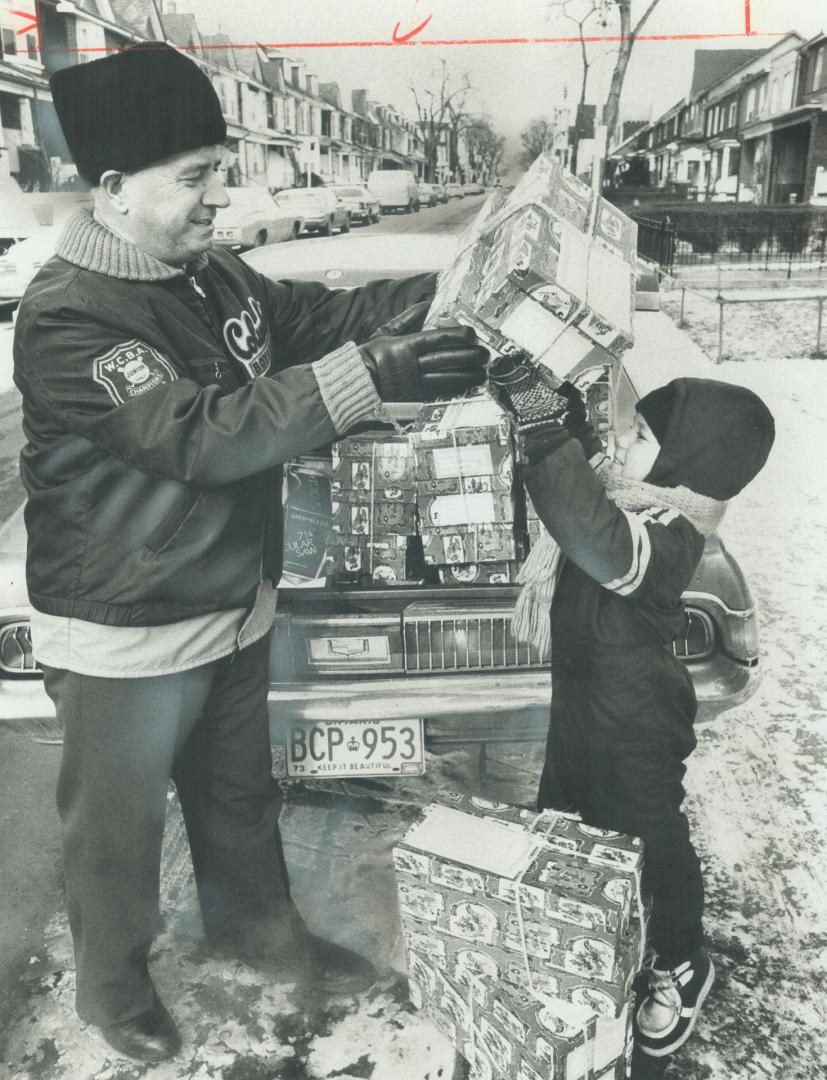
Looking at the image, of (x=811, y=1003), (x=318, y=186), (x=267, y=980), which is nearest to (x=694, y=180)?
(x=318, y=186)

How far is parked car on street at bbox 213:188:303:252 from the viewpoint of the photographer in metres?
3.08

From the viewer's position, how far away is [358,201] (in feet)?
11.5

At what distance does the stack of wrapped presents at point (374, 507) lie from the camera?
2484 mm

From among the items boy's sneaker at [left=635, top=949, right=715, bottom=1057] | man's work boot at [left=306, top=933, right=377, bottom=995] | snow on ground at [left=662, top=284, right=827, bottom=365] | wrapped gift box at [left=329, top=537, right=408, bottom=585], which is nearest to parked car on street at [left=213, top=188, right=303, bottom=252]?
wrapped gift box at [left=329, top=537, right=408, bottom=585]

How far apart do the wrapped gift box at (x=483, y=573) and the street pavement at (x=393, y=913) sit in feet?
2.19

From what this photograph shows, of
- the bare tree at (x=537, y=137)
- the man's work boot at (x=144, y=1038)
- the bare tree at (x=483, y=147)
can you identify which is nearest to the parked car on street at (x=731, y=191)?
the bare tree at (x=537, y=137)

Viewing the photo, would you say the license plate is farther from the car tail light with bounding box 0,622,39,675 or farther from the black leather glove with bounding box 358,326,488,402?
the black leather glove with bounding box 358,326,488,402

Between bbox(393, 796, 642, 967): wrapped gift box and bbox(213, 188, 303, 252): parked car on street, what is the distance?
2.03m

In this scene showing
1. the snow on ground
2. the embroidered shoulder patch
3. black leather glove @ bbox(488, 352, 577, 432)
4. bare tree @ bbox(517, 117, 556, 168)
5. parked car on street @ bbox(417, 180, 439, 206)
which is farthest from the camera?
the snow on ground

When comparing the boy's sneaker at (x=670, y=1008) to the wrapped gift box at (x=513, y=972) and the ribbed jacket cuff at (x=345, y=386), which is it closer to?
the wrapped gift box at (x=513, y=972)

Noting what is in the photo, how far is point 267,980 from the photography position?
2.25 metres

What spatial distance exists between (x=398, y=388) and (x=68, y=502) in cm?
66

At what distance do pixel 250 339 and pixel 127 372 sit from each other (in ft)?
1.60

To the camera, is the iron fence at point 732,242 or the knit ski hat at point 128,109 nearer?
the knit ski hat at point 128,109
